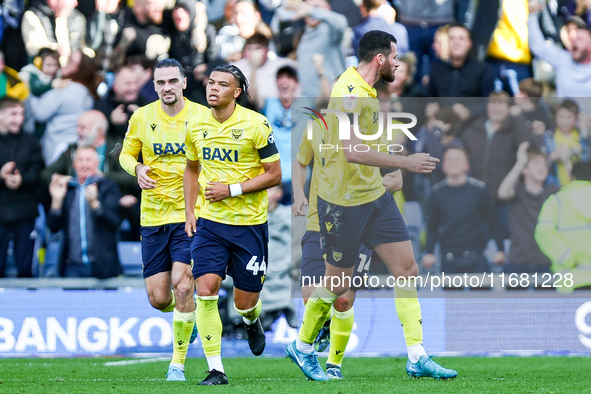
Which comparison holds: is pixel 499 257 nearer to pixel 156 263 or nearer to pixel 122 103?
pixel 156 263

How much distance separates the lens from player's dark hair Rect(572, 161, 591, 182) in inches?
372

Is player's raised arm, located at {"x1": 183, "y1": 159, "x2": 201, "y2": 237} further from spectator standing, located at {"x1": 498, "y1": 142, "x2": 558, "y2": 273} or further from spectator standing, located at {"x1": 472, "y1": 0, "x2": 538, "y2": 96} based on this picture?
spectator standing, located at {"x1": 472, "y1": 0, "x2": 538, "y2": 96}

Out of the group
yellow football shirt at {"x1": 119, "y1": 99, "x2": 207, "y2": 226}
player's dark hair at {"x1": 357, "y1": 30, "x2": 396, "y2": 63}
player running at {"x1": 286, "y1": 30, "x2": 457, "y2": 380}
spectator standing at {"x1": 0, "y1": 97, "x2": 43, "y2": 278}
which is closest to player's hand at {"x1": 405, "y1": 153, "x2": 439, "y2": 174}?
player running at {"x1": 286, "y1": 30, "x2": 457, "y2": 380}

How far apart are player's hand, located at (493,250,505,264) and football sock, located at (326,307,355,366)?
2.71m

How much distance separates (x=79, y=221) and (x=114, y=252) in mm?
556

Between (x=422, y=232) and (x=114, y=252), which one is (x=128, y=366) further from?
(x=422, y=232)

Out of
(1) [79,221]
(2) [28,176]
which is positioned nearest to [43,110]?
(2) [28,176]

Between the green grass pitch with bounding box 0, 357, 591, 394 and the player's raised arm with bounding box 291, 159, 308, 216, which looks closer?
the green grass pitch with bounding box 0, 357, 591, 394

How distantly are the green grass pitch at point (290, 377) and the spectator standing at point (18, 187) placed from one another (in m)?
1.36

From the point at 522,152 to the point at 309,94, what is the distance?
2.66m

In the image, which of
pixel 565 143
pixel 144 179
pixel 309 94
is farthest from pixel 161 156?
pixel 565 143

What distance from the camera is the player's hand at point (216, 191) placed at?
20.8ft

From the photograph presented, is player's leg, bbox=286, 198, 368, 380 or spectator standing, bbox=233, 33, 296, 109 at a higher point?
spectator standing, bbox=233, 33, 296, 109

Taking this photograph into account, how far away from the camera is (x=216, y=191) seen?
6352 millimetres
